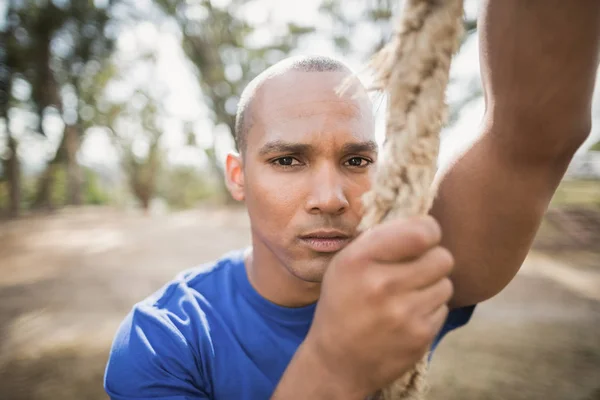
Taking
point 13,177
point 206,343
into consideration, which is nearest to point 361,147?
point 206,343

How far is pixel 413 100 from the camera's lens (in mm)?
463

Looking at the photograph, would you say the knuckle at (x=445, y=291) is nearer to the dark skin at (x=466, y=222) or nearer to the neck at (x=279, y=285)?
the dark skin at (x=466, y=222)

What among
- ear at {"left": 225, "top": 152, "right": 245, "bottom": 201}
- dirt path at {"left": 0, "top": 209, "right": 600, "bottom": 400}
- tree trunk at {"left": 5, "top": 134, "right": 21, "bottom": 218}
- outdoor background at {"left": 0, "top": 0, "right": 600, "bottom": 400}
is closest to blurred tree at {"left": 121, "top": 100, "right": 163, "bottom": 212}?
outdoor background at {"left": 0, "top": 0, "right": 600, "bottom": 400}

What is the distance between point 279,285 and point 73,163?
46.3 ft

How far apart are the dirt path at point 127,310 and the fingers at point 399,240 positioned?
7.36 feet

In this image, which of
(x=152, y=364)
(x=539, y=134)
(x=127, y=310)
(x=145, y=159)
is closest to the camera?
(x=539, y=134)

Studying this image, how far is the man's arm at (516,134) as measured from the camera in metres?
0.49

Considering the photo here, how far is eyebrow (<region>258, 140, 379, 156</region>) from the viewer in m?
0.97

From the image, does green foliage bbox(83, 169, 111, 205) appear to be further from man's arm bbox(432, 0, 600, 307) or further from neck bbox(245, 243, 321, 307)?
man's arm bbox(432, 0, 600, 307)

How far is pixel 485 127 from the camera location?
2.04 ft

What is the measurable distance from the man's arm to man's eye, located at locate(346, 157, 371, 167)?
32 centimetres

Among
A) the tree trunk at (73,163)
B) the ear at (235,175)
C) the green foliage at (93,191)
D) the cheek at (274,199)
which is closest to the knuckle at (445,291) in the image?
the cheek at (274,199)

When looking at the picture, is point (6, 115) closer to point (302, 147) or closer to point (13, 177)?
point (13, 177)

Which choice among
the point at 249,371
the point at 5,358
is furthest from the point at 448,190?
the point at 5,358
